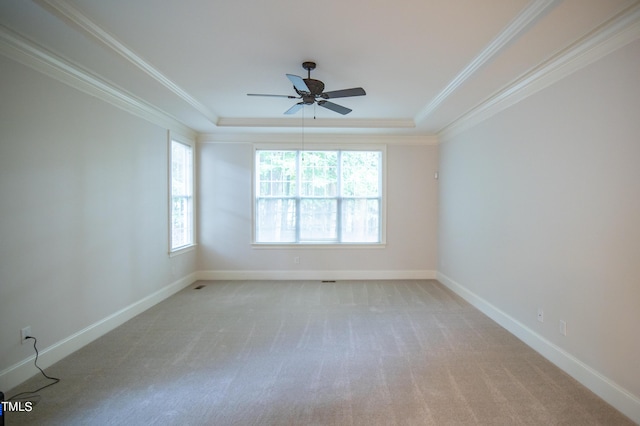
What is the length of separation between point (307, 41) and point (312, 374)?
277 centimetres

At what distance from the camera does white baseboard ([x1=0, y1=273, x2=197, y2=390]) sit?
2279mm

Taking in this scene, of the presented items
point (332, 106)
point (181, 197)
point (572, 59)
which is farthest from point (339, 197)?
point (572, 59)

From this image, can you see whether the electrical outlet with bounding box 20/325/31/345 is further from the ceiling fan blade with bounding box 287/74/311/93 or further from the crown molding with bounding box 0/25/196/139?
the ceiling fan blade with bounding box 287/74/311/93

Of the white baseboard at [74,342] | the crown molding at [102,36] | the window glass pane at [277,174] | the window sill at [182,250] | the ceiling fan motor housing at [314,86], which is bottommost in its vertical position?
the white baseboard at [74,342]

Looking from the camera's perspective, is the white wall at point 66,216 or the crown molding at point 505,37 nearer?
the crown molding at point 505,37

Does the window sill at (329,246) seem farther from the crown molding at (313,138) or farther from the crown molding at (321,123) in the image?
the crown molding at (321,123)

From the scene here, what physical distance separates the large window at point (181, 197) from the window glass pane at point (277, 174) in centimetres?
121

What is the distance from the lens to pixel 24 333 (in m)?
2.39

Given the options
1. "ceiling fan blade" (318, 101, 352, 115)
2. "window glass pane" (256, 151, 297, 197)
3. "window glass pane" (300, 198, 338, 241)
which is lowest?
"window glass pane" (300, 198, 338, 241)

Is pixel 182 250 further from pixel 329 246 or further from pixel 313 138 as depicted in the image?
pixel 313 138

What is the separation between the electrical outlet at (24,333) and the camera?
2.37 metres

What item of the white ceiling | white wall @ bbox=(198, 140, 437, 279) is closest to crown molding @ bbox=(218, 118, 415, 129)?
white wall @ bbox=(198, 140, 437, 279)

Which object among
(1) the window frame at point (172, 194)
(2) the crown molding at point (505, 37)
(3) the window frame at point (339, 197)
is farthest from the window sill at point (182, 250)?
(2) the crown molding at point (505, 37)

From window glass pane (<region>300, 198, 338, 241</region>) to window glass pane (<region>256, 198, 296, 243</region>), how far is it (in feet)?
0.73
